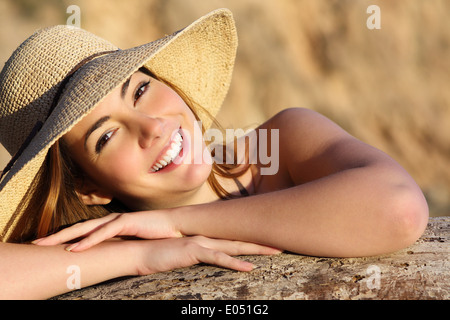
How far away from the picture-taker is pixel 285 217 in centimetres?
174

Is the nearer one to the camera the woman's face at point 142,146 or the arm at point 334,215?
the arm at point 334,215

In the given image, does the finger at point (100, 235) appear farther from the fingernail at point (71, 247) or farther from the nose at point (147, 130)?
the nose at point (147, 130)

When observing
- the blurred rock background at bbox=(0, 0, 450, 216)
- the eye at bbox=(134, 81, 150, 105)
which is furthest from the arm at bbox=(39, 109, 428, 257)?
the blurred rock background at bbox=(0, 0, 450, 216)

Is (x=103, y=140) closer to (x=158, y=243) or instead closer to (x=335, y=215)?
(x=158, y=243)

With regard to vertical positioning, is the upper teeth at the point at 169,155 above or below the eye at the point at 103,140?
below

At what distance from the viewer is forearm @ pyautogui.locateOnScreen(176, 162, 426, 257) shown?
1.68m

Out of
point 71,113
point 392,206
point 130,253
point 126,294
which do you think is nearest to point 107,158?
point 71,113

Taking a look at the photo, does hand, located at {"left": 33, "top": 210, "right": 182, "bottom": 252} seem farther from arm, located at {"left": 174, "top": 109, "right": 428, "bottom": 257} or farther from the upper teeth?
the upper teeth

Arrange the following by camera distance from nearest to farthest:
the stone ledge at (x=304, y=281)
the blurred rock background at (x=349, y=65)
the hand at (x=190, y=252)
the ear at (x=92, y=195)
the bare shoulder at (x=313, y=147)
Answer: the stone ledge at (x=304, y=281) < the hand at (x=190, y=252) < the bare shoulder at (x=313, y=147) < the ear at (x=92, y=195) < the blurred rock background at (x=349, y=65)

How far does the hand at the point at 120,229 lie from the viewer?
1.82 meters

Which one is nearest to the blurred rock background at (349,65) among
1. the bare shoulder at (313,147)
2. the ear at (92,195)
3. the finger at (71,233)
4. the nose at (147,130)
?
the bare shoulder at (313,147)

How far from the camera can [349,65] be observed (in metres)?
6.99

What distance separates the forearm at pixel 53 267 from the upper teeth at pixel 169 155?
360mm

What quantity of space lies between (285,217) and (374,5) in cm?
612
